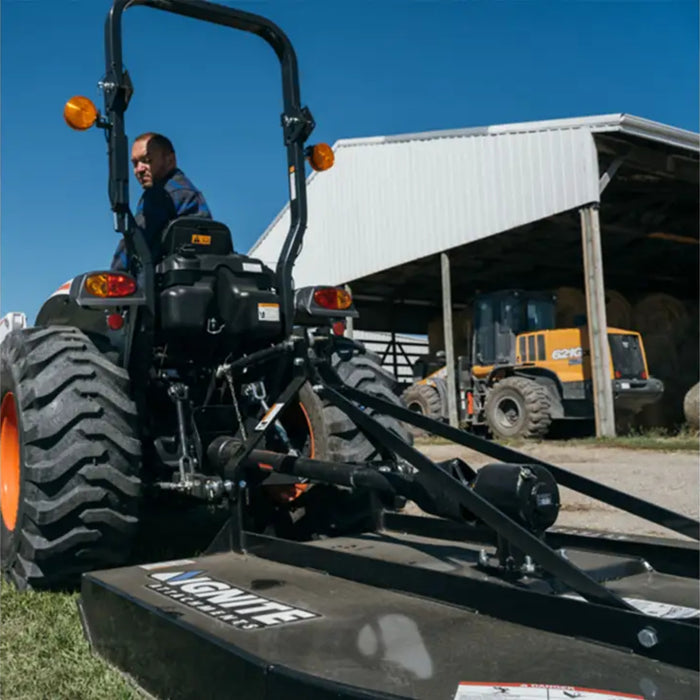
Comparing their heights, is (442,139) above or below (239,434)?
above

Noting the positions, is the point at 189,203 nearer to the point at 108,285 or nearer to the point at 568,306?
the point at 108,285

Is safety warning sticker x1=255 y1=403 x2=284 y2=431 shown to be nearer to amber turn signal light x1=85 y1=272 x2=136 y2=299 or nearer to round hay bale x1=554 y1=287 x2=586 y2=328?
amber turn signal light x1=85 y1=272 x2=136 y2=299

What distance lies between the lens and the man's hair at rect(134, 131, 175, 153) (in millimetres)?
4168

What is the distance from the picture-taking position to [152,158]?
4.18m

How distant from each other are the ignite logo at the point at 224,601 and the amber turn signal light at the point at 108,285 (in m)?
1.19

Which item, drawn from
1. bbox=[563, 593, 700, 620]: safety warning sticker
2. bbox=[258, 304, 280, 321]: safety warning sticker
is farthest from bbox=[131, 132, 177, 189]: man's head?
bbox=[563, 593, 700, 620]: safety warning sticker

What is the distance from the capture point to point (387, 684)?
172cm

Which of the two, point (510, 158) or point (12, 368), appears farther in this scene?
point (510, 158)

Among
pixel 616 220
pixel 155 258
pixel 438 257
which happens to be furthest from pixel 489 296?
pixel 155 258

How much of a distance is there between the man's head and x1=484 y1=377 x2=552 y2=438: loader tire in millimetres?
9250

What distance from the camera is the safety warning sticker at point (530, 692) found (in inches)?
62.7

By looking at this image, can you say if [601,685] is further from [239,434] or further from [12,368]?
[12,368]

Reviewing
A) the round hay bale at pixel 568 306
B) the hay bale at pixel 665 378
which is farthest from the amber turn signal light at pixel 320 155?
the round hay bale at pixel 568 306

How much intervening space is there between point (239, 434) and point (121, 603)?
136 centimetres
